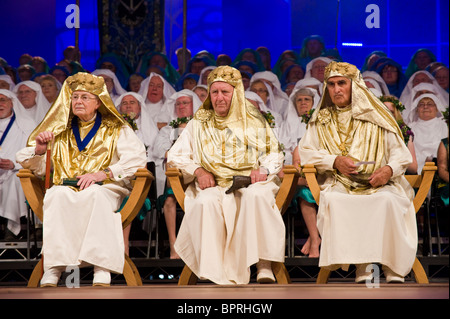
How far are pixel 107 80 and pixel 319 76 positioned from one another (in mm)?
1858

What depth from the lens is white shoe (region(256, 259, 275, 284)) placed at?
212 inches

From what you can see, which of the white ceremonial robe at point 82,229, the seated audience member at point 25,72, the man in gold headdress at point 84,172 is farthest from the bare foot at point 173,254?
the seated audience member at point 25,72

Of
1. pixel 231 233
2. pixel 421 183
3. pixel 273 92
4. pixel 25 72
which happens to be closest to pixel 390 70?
pixel 273 92

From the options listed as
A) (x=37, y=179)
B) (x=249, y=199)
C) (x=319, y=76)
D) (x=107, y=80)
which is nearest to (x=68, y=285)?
(x=37, y=179)

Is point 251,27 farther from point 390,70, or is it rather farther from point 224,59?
point 390,70

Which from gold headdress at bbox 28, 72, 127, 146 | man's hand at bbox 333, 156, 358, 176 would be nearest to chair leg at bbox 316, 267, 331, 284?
man's hand at bbox 333, 156, 358, 176

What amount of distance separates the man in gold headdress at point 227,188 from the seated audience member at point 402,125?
107 cm

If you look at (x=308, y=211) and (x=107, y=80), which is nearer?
(x=308, y=211)

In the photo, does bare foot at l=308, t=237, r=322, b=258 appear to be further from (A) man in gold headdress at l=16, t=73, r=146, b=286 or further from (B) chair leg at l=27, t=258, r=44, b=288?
(B) chair leg at l=27, t=258, r=44, b=288

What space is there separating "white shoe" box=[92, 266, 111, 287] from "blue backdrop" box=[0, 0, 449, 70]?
84.5 inches

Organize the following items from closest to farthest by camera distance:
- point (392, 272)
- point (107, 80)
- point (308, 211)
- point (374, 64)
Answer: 1. point (392, 272)
2. point (308, 211)
3. point (374, 64)
4. point (107, 80)

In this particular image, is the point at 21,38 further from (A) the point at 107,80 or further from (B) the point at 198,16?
(B) the point at 198,16

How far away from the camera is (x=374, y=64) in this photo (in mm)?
6688

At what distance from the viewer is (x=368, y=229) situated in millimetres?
5328
